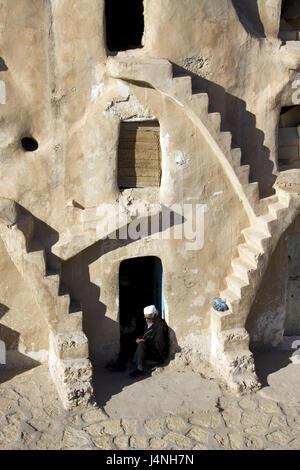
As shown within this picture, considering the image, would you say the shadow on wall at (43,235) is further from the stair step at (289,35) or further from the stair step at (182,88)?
the stair step at (289,35)

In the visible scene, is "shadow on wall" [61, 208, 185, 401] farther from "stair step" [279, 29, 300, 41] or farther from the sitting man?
"stair step" [279, 29, 300, 41]

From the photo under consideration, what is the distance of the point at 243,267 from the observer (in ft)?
34.2

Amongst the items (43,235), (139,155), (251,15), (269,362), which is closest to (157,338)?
(269,362)

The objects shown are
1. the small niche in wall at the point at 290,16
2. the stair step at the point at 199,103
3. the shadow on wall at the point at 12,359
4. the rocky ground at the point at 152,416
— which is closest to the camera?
the rocky ground at the point at 152,416

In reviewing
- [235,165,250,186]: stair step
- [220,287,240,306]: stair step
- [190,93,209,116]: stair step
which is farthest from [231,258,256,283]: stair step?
[190,93,209,116]: stair step

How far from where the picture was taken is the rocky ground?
28.9 feet

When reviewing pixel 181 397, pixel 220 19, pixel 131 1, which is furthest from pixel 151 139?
pixel 181 397

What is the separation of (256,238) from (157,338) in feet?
8.45

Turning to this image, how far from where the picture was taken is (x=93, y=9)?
9141mm

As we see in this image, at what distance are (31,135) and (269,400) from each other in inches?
238

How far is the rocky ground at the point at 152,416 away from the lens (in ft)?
28.9

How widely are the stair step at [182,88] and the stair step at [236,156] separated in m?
1.21

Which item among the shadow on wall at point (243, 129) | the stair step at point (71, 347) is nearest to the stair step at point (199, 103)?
the shadow on wall at point (243, 129)

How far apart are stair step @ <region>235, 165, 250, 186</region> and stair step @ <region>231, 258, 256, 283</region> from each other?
1497 millimetres
